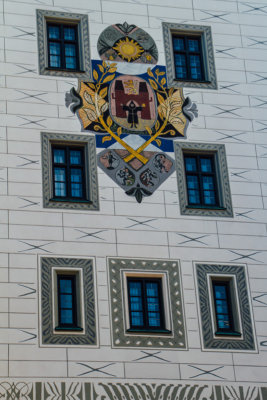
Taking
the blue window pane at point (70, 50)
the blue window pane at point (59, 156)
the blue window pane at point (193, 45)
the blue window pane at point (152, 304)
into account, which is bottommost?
the blue window pane at point (152, 304)

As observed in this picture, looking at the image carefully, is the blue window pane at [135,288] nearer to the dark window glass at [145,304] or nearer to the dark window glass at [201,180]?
the dark window glass at [145,304]

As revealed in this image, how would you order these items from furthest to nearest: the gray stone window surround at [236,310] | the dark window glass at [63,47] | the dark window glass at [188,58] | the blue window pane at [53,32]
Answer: the dark window glass at [188,58], the blue window pane at [53,32], the dark window glass at [63,47], the gray stone window surround at [236,310]

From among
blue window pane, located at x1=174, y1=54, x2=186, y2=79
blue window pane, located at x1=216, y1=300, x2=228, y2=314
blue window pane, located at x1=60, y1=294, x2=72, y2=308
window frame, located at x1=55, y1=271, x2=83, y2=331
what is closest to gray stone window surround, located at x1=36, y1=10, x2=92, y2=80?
blue window pane, located at x1=174, y1=54, x2=186, y2=79

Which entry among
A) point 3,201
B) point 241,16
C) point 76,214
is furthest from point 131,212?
point 241,16

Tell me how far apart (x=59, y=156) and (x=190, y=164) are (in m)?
2.88

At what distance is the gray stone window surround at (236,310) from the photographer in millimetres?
23750

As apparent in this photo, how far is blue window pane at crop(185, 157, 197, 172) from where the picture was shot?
25656mm

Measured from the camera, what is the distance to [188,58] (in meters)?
27.0

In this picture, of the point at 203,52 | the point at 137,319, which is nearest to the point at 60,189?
the point at 137,319

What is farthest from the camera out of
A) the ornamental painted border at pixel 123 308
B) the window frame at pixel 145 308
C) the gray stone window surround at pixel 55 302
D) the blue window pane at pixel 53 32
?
the blue window pane at pixel 53 32

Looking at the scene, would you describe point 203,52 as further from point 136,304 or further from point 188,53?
point 136,304

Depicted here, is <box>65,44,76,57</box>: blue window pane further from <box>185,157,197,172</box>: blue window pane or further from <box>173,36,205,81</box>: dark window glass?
<box>185,157,197,172</box>: blue window pane

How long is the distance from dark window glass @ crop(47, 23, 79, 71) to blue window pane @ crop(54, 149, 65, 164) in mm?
2015

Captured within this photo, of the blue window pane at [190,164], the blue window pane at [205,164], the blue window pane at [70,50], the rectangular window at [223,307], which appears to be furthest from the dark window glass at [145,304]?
the blue window pane at [70,50]
